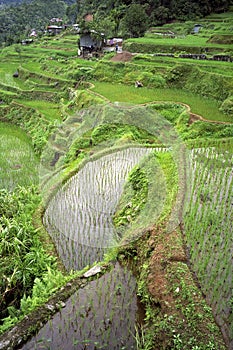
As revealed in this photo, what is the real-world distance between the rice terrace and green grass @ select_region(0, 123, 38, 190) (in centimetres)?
5

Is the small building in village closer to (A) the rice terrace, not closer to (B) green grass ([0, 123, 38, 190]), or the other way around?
(A) the rice terrace

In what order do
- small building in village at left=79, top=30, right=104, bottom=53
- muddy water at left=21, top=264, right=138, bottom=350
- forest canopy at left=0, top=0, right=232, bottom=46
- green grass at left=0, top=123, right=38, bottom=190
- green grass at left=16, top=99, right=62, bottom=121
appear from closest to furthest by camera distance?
muddy water at left=21, top=264, right=138, bottom=350 → green grass at left=0, top=123, right=38, bottom=190 → green grass at left=16, top=99, right=62, bottom=121 → small building in village at left=79, top=30, right=104, bottom=53 → forest canopy at left=0, top=0, right=232, bottom=46

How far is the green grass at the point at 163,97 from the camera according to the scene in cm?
980

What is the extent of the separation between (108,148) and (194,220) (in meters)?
3.77

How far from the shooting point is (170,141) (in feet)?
28.2

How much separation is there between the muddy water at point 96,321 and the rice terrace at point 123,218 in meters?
0.01

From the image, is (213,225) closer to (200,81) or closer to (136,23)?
(200,81)

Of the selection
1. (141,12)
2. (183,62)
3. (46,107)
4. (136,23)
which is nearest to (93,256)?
(46,107)

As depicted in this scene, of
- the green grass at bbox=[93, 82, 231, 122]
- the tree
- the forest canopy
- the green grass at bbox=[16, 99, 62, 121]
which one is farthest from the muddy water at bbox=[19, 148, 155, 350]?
the forest canopy

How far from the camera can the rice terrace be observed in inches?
153

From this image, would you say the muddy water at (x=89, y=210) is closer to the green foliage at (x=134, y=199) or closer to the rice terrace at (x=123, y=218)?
the rice terrace at (x=123, y=218)

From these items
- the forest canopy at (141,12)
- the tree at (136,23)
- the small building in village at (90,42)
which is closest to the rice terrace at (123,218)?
the small building in village at (90,42)

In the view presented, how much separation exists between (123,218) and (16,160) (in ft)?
15.8

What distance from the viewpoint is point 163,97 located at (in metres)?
11.5
